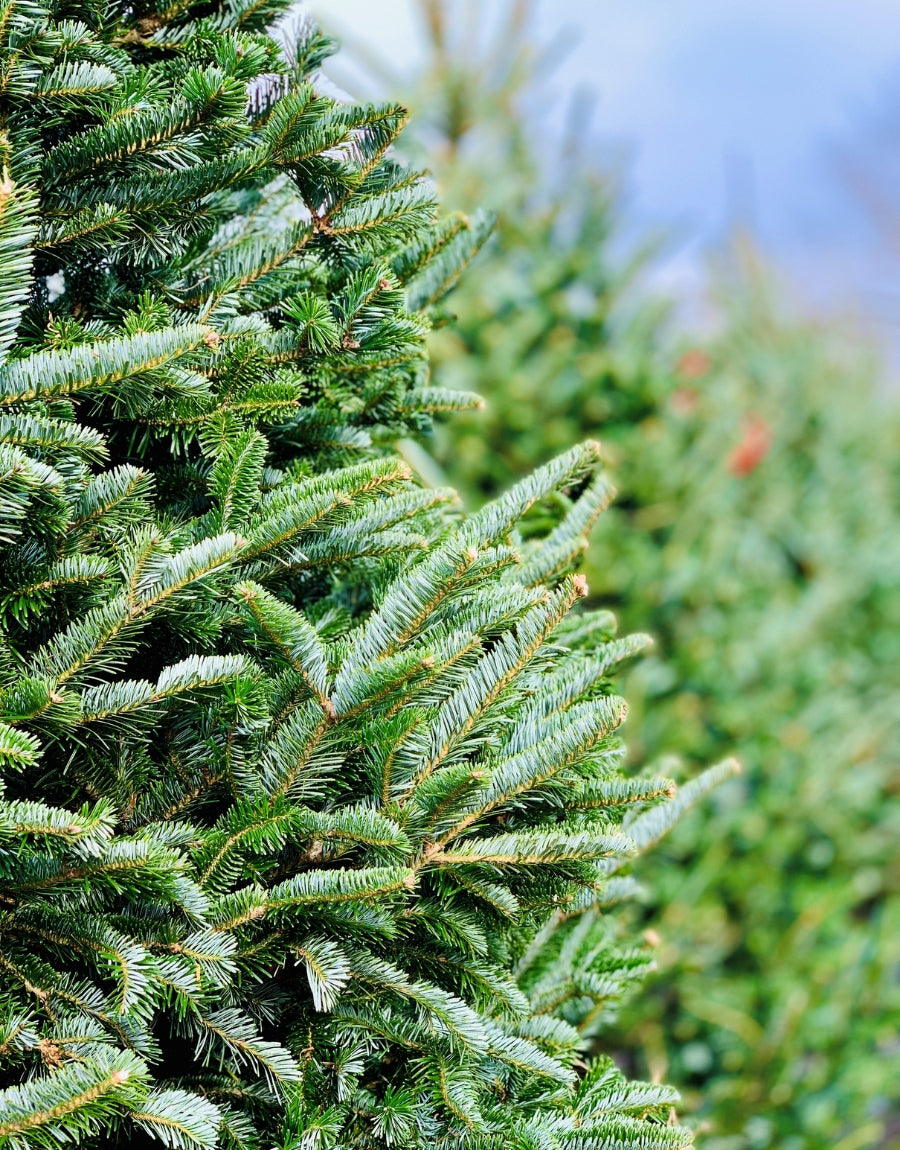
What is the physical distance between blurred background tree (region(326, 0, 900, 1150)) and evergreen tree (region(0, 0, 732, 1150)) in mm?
1589

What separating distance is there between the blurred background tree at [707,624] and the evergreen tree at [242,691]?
1589 millimetres

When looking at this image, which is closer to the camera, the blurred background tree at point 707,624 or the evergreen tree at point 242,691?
the evergreen tree at point 242,691

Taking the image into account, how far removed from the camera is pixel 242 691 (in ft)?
3.15

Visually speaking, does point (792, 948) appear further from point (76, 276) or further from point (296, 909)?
point (76, 276)

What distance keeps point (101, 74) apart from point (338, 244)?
1.02 feet

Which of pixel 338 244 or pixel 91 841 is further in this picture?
pixel 338 244

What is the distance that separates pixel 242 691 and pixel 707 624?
2.95 meters

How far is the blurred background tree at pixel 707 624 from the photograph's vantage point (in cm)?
310

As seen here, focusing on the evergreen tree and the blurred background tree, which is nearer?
the evergreen tree

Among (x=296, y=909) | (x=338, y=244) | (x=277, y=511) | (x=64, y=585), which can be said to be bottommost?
(x=296, y=909)

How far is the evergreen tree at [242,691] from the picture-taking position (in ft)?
3.05

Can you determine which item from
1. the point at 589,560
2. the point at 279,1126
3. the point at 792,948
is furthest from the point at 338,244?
the point at 792,948

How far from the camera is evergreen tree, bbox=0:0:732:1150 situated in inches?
36.6

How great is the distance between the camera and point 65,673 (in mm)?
944
